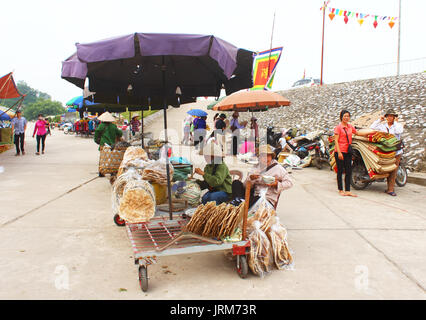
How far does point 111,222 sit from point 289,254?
112 inches

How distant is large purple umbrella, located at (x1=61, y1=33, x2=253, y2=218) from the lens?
11.3 feet

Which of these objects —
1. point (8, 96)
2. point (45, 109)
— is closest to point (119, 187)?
point (8, 96)

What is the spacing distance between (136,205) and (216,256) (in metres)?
1.16

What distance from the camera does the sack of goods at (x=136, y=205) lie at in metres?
3.96

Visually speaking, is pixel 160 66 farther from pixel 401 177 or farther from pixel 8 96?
pixel 8 96

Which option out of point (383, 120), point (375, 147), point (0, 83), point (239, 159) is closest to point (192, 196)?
point (375, 147)

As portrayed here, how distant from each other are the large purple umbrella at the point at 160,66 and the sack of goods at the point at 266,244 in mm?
1690

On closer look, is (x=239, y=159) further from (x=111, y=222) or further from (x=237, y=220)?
(x=237, y=220)

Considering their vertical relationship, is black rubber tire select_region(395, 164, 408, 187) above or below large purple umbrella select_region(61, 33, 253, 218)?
below

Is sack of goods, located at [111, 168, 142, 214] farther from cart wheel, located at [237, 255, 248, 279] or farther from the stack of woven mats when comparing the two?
the stack of woven mats

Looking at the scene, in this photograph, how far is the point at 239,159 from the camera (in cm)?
1255

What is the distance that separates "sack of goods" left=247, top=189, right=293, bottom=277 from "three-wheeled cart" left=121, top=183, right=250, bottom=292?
0.38 ft

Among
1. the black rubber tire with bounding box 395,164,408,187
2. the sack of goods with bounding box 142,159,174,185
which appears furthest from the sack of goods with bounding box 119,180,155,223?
the black rubber tire with bounding box 395,164,408,187

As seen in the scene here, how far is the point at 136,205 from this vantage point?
4.02 meters
